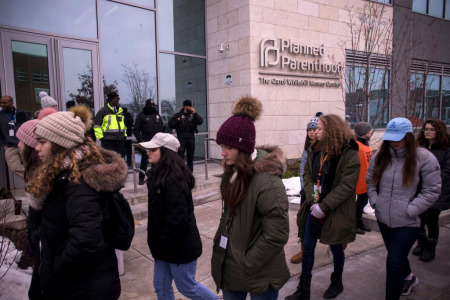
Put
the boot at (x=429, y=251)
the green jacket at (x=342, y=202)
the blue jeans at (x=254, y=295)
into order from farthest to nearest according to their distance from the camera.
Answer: the boot at (x=429, y=251) < the green jacket at (x=342, y=202) < the blue jeans at (x=254, y=295)

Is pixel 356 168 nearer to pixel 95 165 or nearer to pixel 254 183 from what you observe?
pixel 254 183

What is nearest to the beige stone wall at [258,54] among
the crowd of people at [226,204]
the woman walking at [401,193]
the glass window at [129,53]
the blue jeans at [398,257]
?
the glass window at [129,53]

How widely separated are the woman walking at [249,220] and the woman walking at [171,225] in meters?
0.38

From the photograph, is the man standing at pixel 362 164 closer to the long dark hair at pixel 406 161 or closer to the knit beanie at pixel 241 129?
the long dark hair at pixel 406 161

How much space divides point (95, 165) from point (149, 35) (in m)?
8.12

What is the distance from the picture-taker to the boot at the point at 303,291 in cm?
315

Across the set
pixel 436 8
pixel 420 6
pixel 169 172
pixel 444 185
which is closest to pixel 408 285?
pixel 444 185

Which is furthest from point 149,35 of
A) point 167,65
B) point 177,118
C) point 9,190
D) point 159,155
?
point 159,155

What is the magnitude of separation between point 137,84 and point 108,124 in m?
2.69

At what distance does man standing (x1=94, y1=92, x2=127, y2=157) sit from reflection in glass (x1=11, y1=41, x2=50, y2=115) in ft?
5.36

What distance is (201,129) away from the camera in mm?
10266

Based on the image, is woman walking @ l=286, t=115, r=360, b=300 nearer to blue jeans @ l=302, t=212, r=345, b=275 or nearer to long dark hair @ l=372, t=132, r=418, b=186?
blue jeans @ l=302, t=212, r=345, b=275

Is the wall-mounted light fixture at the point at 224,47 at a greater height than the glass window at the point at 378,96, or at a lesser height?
greater

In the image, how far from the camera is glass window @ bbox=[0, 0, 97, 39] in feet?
22.7
